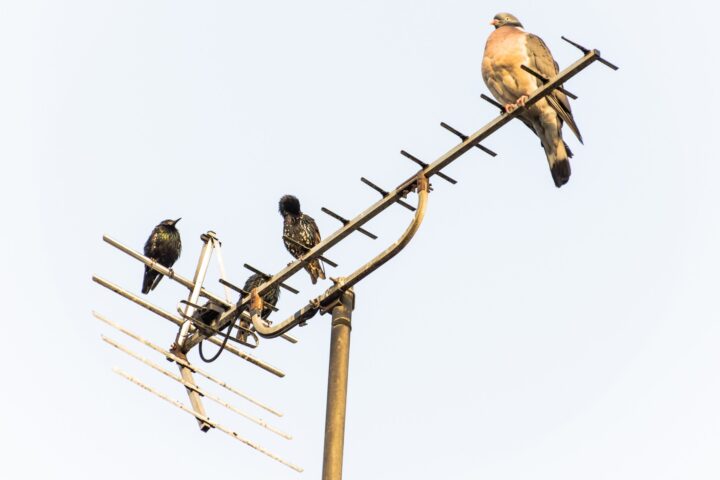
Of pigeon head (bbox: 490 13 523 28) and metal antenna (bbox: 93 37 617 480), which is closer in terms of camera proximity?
metal antenna (bbox: 93 37 617 480)

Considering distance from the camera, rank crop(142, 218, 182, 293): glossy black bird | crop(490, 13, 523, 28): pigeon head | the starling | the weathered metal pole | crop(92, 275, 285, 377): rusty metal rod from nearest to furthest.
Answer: the weathered metal pole
crop(92, 275, 285, 377): rusty metal rod
crop(490, 13, 523, 28): pigeon head
the starling
crop(142, 218, 182, 293): glossy black bird

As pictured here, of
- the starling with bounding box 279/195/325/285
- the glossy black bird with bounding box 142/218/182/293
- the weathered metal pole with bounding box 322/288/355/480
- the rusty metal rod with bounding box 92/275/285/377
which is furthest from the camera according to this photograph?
the glossy black bird with bounding box 142/218/182/293

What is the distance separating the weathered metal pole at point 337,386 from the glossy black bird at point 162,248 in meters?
7.52

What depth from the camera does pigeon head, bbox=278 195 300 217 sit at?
38.5 feet

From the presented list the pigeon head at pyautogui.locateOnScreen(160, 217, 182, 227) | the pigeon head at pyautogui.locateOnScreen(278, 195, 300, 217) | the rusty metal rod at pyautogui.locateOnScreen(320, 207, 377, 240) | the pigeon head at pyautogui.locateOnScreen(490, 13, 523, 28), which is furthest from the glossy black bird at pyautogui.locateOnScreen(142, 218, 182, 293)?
the rusty metal rod at pyautogui.locateOnScreen(320, 207, 377, 240)

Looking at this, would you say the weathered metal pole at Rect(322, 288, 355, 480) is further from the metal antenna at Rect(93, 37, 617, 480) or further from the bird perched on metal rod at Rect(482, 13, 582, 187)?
the bird perched on metal rod at Rect(482, 13, 582, 187)

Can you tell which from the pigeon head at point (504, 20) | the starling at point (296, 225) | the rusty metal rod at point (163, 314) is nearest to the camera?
the rusty metal rod at point (163, 314)

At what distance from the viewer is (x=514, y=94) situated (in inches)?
307

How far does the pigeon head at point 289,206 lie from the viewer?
11.7 meters

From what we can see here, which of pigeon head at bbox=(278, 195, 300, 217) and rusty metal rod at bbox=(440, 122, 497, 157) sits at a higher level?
pigeon head at bbox=(278, 195, 300, 217)

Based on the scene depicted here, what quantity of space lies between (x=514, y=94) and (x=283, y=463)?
10.6 ft

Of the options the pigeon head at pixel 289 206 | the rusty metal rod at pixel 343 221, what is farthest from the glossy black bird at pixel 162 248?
the rusty metal rod at pixel 343 221

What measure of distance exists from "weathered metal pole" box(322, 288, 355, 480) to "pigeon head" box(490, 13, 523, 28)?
5.10 meters

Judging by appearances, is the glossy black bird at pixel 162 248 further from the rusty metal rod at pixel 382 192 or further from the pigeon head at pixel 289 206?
the rusty metal rod at pixel 382 192
